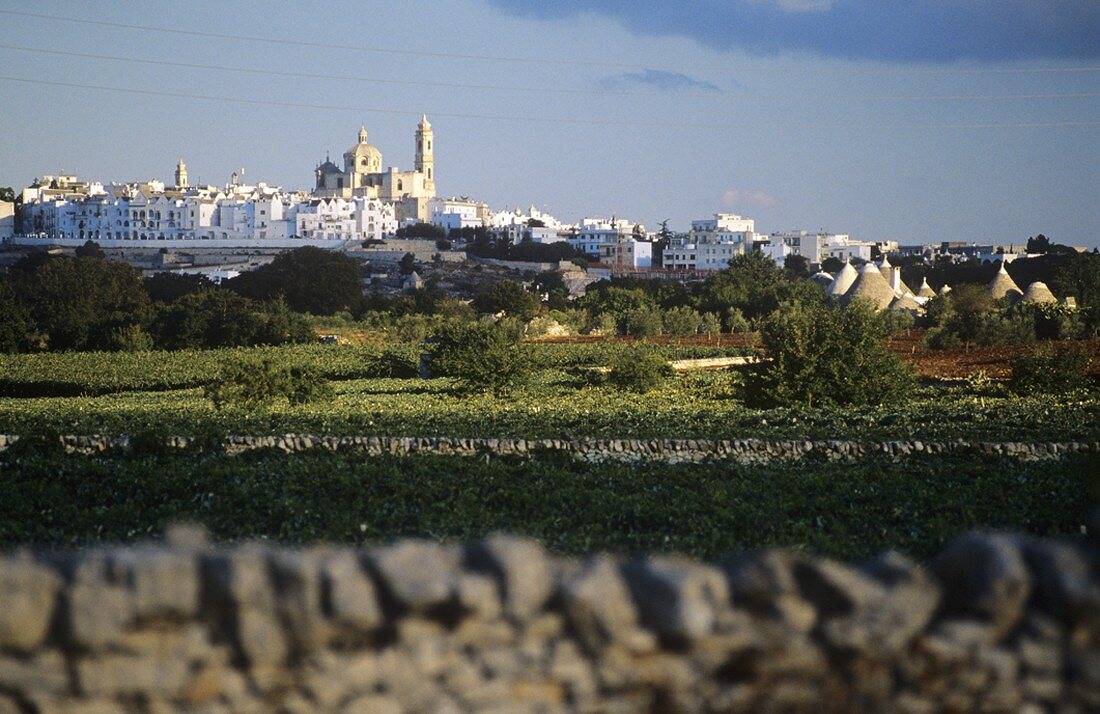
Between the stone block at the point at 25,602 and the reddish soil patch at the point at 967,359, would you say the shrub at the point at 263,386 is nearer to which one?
the reddish soil patch at the point at 967,359

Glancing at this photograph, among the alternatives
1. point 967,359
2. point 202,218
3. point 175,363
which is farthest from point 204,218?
point 967,359

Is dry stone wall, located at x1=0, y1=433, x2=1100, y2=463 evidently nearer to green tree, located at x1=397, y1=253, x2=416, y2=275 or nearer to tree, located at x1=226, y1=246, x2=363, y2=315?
tree, located at x1=226, y1=246, x2=363, y2=315

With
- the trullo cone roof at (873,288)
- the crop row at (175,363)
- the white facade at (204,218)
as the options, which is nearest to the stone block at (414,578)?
the crop row at (175,363)

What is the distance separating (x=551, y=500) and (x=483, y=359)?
15001 mm

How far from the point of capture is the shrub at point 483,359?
2352 centimetres

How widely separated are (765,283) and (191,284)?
108ft

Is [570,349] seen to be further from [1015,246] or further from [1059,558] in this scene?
[1015,246]

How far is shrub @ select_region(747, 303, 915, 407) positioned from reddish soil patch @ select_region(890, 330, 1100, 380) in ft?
11.9

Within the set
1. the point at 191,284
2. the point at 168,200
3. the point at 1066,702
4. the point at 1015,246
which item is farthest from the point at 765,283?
the point at 1015,246

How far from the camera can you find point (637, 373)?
24172mm

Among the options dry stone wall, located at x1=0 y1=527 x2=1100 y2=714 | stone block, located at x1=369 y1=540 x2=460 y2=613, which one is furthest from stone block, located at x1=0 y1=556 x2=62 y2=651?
stone block, located at x1=369 y1=540 x2=460 y2=613

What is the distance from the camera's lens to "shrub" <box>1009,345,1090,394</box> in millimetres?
21703

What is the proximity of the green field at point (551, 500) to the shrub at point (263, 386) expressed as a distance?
9.36 metres

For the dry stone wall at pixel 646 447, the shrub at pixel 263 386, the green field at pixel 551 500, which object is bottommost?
the shrub at pixel 263 386
